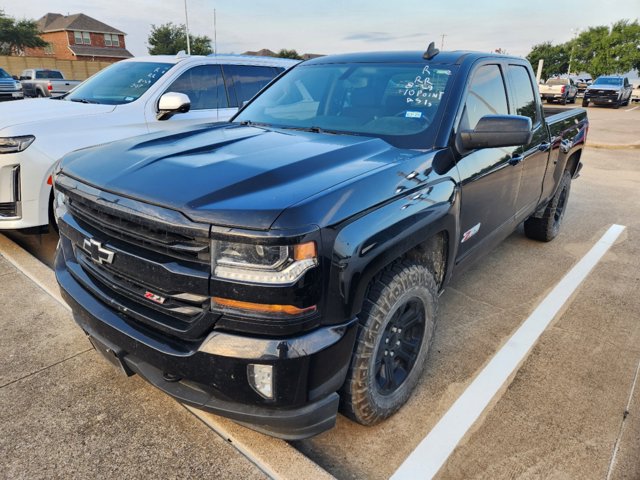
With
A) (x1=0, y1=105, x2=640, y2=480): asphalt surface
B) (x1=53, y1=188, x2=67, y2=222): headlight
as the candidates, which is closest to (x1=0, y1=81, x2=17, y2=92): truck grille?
(x1=0, y1=105, x2=640, y2=480): asphalt surface

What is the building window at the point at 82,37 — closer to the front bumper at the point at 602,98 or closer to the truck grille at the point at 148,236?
the front bumper at the point at 602,98

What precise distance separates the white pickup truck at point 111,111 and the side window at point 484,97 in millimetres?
2506

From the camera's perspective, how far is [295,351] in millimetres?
1688

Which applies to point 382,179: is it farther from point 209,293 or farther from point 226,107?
point 226,107

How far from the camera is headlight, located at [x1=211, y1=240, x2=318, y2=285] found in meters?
1.65

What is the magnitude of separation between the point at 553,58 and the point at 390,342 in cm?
6318

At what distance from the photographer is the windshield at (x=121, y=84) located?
5.01m

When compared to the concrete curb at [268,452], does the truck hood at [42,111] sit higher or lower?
higher

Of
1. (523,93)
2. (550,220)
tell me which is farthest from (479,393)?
(550,220)

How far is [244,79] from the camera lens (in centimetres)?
575

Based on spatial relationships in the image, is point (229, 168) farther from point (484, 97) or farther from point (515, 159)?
point (515, 159)

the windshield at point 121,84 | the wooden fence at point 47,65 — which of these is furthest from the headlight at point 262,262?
the wooden fence at point 47,65

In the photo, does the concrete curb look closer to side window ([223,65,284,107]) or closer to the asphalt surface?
the asphalt surface

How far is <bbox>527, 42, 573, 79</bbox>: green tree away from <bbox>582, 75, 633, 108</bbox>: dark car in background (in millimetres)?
26553
